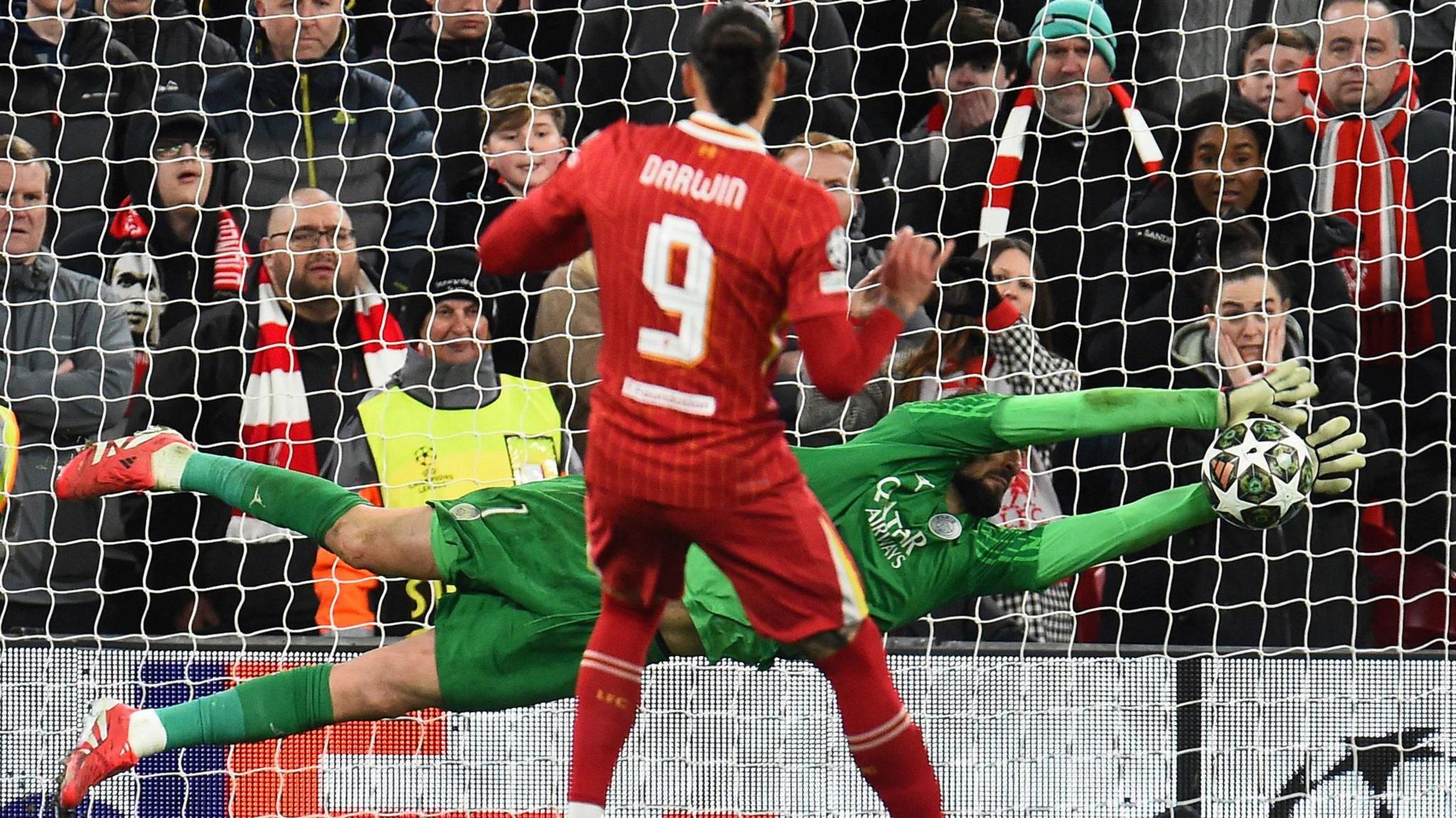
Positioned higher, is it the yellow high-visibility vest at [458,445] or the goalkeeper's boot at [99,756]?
the yellow high-visibility vest at [458,445]

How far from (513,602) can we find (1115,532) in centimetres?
140

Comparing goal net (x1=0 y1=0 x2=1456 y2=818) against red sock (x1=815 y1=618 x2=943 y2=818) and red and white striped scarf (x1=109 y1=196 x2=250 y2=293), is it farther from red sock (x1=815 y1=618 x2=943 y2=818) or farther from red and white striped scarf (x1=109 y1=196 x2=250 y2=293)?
red sock (x1=815 y1=618 x2=943 y2=818)

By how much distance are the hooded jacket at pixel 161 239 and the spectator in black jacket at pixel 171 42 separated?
0.42 feet

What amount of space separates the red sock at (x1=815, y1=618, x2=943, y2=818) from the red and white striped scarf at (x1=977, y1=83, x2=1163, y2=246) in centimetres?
243

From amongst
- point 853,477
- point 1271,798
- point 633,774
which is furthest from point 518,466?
point 1271,798

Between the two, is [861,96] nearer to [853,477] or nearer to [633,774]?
[853,477]

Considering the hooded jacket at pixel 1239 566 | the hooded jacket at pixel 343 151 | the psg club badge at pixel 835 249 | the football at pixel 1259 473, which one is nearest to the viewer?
the psg club badge at pixel 835 249

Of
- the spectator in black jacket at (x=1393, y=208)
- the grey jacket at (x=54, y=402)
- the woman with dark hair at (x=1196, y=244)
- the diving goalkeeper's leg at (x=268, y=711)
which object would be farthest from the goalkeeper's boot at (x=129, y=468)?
the spectator in black jacket at (x=1393, y=208)

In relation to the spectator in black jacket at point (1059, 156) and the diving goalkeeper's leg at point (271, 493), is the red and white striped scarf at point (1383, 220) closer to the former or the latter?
the spectator in black jacket at point (1059, 156)

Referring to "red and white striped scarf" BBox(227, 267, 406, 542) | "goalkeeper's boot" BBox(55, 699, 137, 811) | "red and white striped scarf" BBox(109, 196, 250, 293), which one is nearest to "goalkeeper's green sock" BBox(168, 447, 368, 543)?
"goalkeeper's boot" BBox(55, 699, 137, 811)

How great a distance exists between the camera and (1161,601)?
224 inches

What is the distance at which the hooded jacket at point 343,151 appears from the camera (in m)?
6.29

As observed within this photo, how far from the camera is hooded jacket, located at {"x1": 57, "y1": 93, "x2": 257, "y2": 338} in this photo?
6.23 meters

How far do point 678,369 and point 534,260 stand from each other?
0.34 meters
